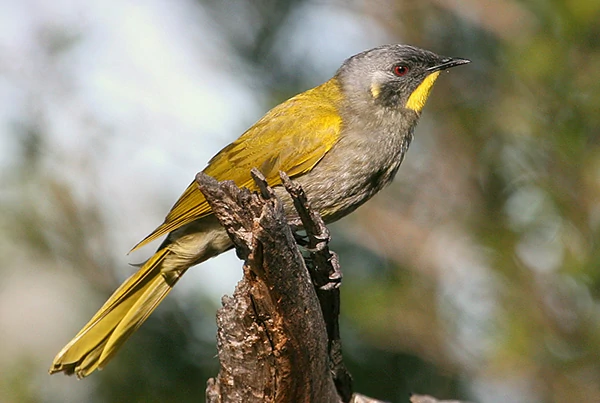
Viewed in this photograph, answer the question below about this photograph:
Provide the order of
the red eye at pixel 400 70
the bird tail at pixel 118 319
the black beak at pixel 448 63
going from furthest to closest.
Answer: the red eye at pixel 400 70 → the black beak at pixel 448 63 → the bird tail at pixel 118 319

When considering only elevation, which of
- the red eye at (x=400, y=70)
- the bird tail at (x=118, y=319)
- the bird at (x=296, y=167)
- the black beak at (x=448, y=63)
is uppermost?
the red eye at (x=400, y=70)

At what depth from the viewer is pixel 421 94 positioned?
470 centimetres

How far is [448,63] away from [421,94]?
23 centimetres

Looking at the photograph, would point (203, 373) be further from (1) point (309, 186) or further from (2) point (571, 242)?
(2) point (571, 242)

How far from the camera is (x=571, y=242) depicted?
12.6 ft

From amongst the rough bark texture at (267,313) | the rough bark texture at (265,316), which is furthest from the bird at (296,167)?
the rough bark texture at (265,316)

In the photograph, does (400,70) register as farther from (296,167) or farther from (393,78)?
(296,167)

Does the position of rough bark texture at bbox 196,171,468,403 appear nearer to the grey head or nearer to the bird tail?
the bird tail

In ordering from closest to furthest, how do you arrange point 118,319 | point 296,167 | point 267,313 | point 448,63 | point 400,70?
point 267,313 < point 296,167 < point 118,319 < point 448,63 < point 400,70

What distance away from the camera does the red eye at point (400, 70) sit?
470 cm

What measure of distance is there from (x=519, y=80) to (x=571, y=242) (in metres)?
0.91

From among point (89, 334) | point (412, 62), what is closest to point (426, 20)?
point (412, 62)

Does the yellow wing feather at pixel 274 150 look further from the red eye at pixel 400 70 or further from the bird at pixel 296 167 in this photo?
the red eye at pixel 400 70

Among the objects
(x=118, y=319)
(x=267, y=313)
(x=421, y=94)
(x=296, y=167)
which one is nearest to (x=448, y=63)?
(x=421, y=94)
